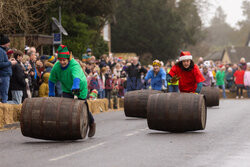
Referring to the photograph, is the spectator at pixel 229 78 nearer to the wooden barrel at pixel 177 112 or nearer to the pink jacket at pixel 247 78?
the pink jacket at pixel 247 78

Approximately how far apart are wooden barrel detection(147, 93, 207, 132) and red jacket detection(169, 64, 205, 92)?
1405 millimetres

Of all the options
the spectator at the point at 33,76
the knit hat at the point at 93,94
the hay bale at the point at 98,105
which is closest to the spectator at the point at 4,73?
the spectator at the point at 33,76

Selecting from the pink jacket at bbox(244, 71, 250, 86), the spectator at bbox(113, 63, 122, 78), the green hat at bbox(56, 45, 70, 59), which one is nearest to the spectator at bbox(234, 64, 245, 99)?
the pink jacket at bbox(244, 71, 250, 86)

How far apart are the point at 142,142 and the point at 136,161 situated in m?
2.50

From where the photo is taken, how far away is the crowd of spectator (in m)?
15.4

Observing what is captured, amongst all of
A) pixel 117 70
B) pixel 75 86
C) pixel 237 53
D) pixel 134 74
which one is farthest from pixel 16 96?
pixel 237 53

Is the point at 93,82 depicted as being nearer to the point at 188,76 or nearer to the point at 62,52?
the point at 188,76

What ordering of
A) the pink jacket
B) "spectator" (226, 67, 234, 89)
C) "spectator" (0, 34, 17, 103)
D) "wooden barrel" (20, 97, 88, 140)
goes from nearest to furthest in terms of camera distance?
"wooden barrel" (20, 97, 88, 140) → "spectator" (0, 34, 17, 103) → the pink jacket → "spectator" (226, 67, 234, 89)

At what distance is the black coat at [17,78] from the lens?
1581 cm

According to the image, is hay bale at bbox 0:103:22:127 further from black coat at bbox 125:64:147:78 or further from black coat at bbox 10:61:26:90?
black coat at bbox 125:64:147:78

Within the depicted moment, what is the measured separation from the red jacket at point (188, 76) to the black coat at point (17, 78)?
4288 millimetres

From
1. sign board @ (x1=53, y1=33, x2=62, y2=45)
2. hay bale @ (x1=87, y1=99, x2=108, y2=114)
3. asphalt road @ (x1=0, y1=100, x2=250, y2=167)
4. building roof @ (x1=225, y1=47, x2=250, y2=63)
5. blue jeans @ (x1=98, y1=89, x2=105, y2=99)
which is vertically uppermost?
building roof @ (x1=225, y1=47, x2=250, y2=63)

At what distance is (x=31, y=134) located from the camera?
11133mm

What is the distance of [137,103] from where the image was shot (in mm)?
17141
